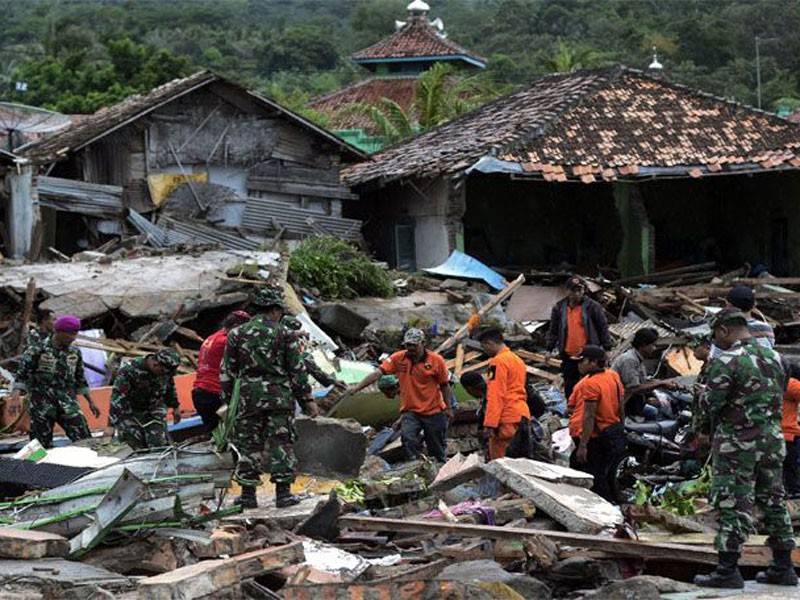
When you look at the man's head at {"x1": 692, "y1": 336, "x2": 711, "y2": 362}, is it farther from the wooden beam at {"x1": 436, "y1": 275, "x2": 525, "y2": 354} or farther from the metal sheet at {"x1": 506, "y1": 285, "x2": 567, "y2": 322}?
the metal sheet at {"x1": 506, "y1": 285, "x2": 567, "y2": 322}

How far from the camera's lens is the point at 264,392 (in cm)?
1116

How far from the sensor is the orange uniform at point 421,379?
42.2 ft

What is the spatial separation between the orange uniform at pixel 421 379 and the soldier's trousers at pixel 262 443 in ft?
6.30

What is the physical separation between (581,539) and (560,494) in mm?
935

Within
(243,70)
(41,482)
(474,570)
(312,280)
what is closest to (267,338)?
(41,482)

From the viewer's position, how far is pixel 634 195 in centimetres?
2788

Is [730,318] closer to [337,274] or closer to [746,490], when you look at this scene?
[746,490]

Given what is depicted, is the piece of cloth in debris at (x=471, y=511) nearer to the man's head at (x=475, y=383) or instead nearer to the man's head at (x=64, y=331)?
the man's head at (x=475, y=383)

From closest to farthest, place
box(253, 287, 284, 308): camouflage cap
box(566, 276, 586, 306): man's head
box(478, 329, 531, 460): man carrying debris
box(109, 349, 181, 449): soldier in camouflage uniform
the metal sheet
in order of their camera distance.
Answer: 1. box(253, 287, 284, 308): camouflage cap
2. box(478, 329, 531, 460): man carrying debris
3. box(109, 349, 181, 449): soldier in camouflage uniform
4. box(566, 276, 586, 306): man's head
5. the metal sheet

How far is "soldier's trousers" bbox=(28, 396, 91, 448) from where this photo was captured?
13641mm

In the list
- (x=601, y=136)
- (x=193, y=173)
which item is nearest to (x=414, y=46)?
(x=193, y=173)

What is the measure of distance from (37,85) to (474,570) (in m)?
46.2

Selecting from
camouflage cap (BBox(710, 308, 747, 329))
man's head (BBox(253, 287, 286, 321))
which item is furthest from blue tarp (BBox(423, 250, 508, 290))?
camouflage cap (BBox(710, 308, 747, 329))

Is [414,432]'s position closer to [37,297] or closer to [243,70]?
[37,297]
